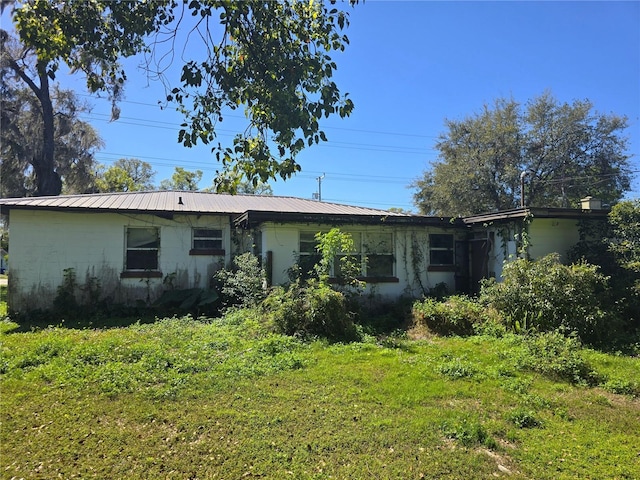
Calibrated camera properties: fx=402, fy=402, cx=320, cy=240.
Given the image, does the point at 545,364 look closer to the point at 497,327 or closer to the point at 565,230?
the point at 497,327

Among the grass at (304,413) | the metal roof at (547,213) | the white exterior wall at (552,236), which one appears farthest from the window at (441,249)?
the grass at (304,413)

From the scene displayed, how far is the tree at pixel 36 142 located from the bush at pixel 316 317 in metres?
18.4

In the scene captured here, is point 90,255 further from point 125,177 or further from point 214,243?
point 125,177

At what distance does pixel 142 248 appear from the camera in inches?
468

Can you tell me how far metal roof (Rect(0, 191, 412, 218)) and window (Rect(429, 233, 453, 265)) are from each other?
50.1 inches

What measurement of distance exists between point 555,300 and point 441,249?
474cm

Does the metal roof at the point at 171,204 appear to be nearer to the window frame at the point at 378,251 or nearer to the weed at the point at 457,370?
the window frame at the point at 378,251

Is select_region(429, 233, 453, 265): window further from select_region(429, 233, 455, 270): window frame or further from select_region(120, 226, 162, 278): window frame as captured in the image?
select_region(120, 226, 162, 278): window frame

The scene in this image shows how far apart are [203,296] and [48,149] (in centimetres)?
1475

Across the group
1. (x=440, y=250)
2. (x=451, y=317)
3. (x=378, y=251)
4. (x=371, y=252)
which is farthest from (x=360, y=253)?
(x=451, y=317)

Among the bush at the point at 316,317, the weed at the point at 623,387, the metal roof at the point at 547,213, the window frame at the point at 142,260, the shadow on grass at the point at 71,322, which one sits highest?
the metal roof at the point at 547,213

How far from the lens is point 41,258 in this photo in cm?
1098

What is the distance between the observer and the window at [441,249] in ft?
41.7

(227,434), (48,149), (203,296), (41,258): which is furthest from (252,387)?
(48,149)
